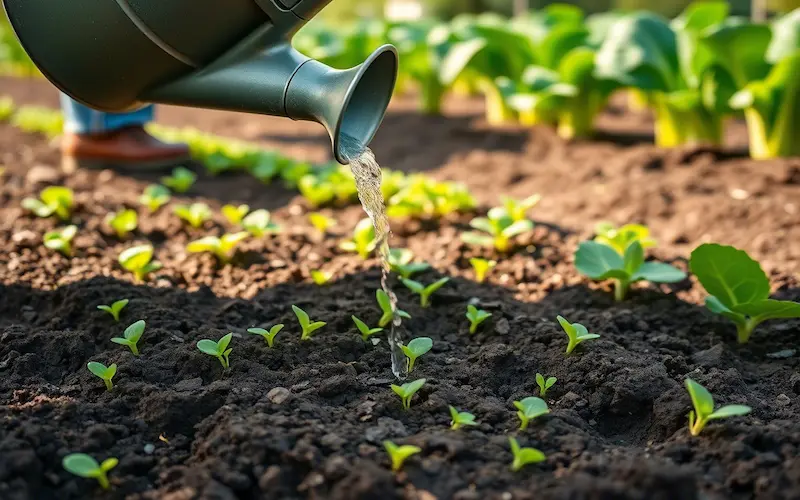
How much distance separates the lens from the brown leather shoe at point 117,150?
3.41 m

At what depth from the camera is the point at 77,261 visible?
226 centimetres

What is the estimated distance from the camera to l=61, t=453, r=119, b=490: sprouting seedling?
50.9 inches

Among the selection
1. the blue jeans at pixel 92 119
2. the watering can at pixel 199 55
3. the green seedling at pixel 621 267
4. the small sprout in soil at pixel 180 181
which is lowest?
the small sprout in soil at pixel 180 181

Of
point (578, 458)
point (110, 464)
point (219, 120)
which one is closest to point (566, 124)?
point (219, 120)

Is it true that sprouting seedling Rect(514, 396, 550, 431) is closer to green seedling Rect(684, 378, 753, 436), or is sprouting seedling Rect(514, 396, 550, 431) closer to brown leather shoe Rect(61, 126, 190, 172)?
green seedling Rect(684, 378, 753, 436)

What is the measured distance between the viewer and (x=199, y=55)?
67.6 inches

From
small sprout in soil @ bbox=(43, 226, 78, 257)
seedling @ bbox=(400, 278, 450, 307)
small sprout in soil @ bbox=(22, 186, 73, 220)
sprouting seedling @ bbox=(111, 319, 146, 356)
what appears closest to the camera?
sprouting seedling @ bbox=(111, 319, 146, 356)

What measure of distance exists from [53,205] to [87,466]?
4.71 feet

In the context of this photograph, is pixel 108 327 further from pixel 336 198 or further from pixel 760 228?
pixel 760 228

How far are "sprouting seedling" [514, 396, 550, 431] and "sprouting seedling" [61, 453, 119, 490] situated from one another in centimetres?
65

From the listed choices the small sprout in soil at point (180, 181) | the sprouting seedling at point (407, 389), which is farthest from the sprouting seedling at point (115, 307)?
the small sprout in soil at point (180, 181)

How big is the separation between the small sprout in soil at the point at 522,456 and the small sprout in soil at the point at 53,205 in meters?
1.74

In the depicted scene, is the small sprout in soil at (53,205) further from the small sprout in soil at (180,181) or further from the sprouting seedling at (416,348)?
the sprouting seedling at (416,348)

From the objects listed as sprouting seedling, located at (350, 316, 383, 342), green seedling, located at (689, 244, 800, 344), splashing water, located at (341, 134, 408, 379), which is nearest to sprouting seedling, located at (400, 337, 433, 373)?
splashing water, located at (341, 134, 408, 379)
